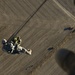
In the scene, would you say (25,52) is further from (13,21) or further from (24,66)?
(13,21)

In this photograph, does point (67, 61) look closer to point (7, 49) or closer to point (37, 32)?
point (7, 49)

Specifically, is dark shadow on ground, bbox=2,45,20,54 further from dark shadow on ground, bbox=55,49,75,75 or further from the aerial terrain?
dark shadow on ground, bbox=55,49,75,75

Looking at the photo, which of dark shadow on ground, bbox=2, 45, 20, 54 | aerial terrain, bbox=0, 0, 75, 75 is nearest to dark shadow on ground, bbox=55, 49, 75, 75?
aerial terrain, bbox=0, 0, 75, 75

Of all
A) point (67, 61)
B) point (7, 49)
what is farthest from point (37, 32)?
point (67, 61)

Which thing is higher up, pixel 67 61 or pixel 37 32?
pixel 67 61

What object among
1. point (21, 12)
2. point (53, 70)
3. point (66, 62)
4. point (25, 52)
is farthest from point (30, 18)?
point (66, 62)
